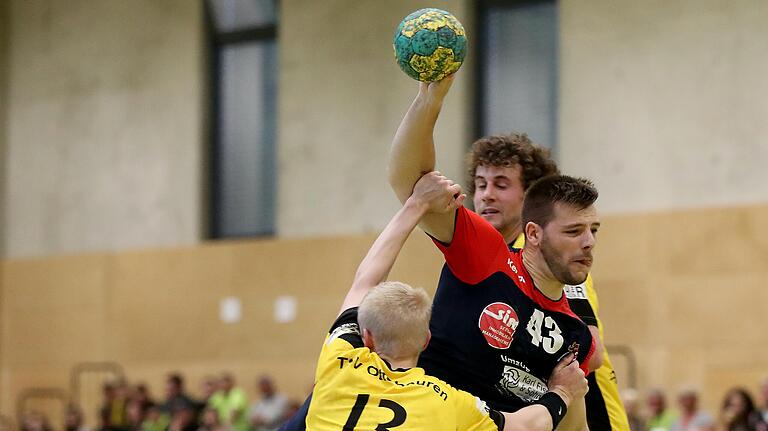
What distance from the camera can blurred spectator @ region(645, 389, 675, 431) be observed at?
15.0m

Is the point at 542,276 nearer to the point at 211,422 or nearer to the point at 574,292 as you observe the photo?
the point at 574,292

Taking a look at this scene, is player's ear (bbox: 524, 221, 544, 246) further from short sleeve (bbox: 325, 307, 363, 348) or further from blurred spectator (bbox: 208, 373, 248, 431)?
blurred spectator (bbox: 208, 373, 248, 431)

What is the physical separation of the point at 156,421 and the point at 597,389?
1362 cm

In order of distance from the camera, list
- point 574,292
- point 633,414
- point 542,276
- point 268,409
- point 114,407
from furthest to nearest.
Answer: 1. point 114,407
2. point 268,409
3. point 633,414
4. point 574,292
5. point 542,276

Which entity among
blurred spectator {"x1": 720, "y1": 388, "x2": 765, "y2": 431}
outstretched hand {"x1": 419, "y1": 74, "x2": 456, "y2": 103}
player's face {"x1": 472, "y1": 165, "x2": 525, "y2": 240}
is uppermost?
outstretched hand {"x1": 419, "y1": 74, "x2": 456, "y2": 103}

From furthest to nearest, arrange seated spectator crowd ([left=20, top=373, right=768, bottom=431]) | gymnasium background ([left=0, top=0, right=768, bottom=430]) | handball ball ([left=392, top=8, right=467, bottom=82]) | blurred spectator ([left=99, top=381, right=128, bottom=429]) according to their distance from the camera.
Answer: blurred spectator ([left=99, top=381, right=128, bottom=429]), gymnasium background ([left=0, top=0, right=768, bottom=430]), seated spectator crowd ([left=20, top=373, right=768, bottom=431]), handball ball ([left=392, top=8, right=467, bottom=82])

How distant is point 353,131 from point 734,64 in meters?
6.25

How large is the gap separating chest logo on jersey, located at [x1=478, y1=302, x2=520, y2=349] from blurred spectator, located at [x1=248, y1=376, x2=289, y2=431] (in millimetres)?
12995

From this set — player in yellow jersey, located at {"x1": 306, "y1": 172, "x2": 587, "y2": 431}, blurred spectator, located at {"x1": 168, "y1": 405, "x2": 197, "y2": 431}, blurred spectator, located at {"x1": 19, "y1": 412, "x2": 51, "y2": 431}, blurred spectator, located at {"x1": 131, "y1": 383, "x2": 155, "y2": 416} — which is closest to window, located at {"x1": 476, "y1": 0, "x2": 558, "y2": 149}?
blurred spectator, located at {"x1": 168, "y1": 405, "x2": 197, "y2": 431}

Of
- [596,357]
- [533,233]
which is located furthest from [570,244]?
[596,357]

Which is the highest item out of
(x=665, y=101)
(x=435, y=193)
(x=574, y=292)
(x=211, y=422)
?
(x=665, y=101)

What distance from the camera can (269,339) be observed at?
21.2m

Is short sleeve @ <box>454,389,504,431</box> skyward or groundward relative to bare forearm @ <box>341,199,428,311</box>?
groundward

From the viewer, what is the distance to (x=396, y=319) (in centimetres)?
458
